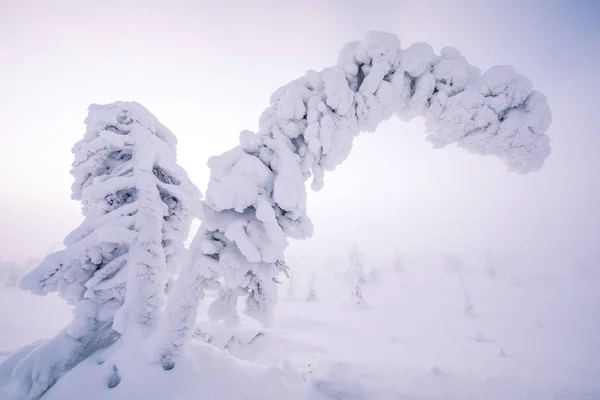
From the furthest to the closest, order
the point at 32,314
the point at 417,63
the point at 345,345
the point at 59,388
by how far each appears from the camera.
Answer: the point at 32,314, the point at 345,345, the point at 417,63, the point at 59,388

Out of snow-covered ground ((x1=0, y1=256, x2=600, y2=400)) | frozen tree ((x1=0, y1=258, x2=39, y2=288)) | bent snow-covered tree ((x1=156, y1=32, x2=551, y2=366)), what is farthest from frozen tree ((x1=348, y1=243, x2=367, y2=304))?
frozen tree ((x1=0, y1=258, x2=39, y2=288))

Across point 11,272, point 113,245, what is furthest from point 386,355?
point 11,272

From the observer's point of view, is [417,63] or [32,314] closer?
[417,63]

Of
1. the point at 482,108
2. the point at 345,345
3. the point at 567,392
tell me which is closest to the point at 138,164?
the point at 482,108

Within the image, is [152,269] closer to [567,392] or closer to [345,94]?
[345,94]

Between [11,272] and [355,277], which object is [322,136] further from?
[11,272]

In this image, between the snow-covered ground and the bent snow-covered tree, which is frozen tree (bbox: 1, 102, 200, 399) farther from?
the bent snow-covered tree

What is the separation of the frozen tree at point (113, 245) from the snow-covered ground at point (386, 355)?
822 millimetres

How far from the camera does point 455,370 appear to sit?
7.13m

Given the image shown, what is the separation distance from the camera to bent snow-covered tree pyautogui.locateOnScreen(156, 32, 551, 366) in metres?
5.70

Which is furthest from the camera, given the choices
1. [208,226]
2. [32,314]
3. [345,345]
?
[32,314]

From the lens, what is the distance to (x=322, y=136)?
6504 millimetres

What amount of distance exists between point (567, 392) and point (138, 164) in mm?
12148

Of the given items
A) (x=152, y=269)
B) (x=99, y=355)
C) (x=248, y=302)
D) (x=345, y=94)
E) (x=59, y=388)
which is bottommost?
(x=59, y=388)
